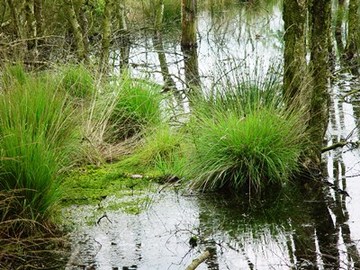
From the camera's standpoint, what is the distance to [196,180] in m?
7.04

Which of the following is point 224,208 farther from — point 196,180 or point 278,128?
point 278,128

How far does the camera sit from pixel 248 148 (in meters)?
6.87

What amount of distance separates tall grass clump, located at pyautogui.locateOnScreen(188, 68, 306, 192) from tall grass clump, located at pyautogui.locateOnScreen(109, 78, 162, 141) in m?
1.89

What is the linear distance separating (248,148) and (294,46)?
128cm

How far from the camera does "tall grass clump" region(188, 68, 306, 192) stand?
6871 mm

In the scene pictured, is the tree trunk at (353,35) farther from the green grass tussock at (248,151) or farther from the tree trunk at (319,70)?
the green grass tussock at (248,151)

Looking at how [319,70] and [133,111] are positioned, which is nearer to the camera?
[319,70]

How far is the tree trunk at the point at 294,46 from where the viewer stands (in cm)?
722

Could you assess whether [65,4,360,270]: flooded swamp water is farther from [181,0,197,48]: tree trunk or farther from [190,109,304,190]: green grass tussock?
[181,0,197,48]: tree trunk

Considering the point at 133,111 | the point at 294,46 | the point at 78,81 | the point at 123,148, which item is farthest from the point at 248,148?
the point at 78,81

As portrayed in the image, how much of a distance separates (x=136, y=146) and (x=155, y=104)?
0.89 meters

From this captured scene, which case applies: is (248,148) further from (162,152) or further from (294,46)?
(162,152)

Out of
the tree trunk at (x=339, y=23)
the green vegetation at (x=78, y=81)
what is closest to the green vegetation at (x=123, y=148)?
the green vegetation at (x=78, y=81)

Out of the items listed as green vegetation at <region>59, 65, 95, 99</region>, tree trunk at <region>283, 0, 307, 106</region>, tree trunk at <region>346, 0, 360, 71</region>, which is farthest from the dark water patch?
tree trunk at <region>346, 0, 360, 71</region>
